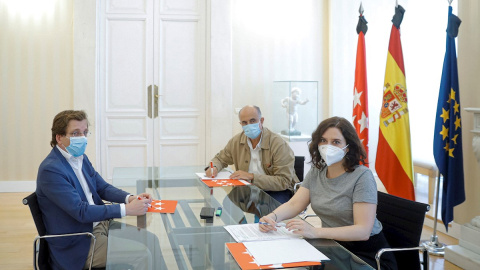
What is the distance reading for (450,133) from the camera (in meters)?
4.21

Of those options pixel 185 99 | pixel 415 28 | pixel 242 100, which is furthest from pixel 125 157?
pixel 415 28

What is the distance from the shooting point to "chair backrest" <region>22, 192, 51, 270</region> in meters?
2.61

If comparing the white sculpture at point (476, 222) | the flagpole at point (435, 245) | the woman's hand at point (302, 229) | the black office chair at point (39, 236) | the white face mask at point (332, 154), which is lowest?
the flagpole at point (435, 245)

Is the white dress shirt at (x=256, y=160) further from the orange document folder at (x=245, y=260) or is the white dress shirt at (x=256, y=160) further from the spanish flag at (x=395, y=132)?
the orange document folder at (x=245, y=260)

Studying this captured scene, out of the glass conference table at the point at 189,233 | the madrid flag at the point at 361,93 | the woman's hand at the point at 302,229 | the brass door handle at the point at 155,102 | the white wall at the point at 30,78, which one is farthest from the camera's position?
the brass door handle at the point at 155,102

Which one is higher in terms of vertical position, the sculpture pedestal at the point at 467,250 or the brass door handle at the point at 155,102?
the brass door handle at the point at 155,102

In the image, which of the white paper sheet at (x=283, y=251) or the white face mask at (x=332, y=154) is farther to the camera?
the white face mask at (x=332, y=154)

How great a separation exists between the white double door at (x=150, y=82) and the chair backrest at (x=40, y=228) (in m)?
4.17

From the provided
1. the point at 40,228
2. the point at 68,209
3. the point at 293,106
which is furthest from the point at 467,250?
the point at 40,228

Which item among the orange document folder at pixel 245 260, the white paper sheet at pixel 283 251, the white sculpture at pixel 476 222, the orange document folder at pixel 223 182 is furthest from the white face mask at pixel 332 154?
the white sculpture at pixel 476 222

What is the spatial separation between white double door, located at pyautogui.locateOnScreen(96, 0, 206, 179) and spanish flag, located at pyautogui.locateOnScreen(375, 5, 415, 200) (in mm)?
2775

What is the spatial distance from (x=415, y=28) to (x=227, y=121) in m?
2.68

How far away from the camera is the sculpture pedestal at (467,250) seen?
3.82 meters

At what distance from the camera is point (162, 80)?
686cm
